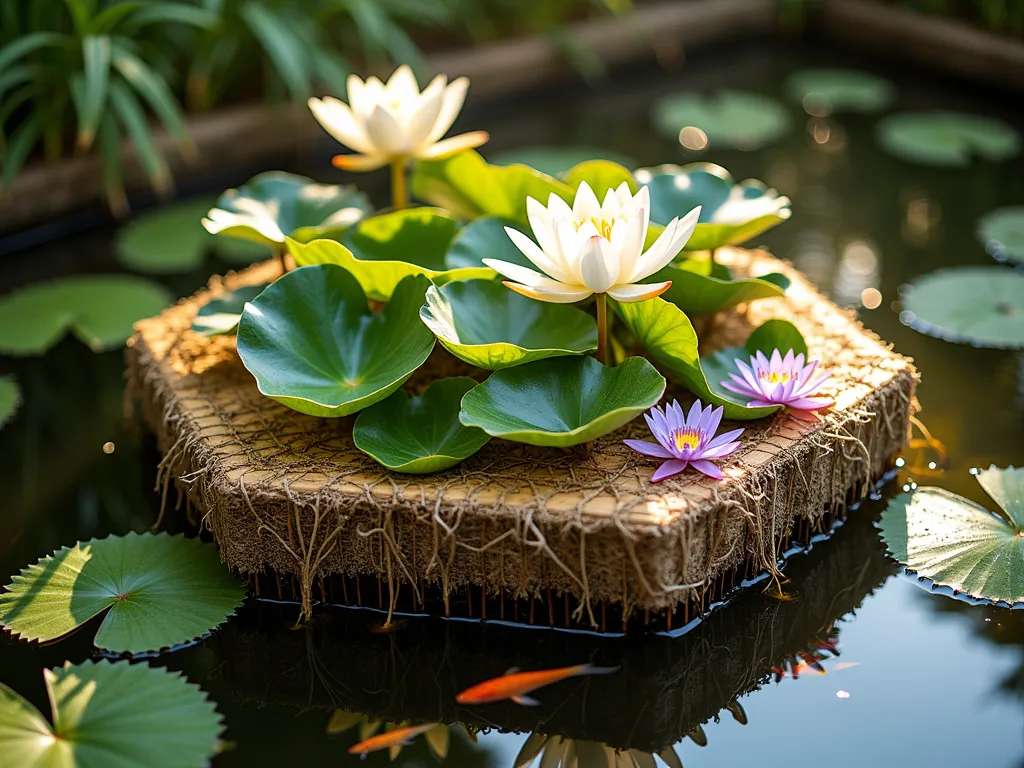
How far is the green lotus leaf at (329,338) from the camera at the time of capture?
5.88 ft

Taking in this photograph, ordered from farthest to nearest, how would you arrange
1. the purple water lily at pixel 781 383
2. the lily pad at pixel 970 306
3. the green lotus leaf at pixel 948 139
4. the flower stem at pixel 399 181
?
1. the green lotus leaf at pixel 948 139
2. the lily pad at pixel 970 306
3. the flower stem at pixel 399 181
4. the purple water lily at pixel 781 383

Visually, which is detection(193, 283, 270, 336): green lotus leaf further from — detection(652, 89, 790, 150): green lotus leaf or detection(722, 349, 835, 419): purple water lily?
detection(652, 89, 790, 150): green lotus leaf

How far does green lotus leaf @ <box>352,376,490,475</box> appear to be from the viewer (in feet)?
5.66

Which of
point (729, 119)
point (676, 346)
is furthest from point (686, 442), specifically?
point (729, 119)

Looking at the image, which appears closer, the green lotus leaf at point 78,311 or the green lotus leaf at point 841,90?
the green lotus leaf at point 78,311

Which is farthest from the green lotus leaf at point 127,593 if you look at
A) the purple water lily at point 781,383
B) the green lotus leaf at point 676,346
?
the purple water lily at point 781,383

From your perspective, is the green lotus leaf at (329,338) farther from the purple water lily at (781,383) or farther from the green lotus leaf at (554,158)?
the green lotus leaf at (554,158)

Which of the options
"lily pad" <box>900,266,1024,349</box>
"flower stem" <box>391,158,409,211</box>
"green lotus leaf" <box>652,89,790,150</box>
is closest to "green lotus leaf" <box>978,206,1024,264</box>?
"lily pad" <box>900,266,1024,349</box>

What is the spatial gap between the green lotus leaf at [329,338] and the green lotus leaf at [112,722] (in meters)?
0.47

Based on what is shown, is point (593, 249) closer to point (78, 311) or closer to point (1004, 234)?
point (78, 311)

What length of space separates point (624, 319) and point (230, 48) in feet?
6.66

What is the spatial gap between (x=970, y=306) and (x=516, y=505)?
4.85 feet

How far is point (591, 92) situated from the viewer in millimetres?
4164

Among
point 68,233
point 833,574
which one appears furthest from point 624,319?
point 68,233
